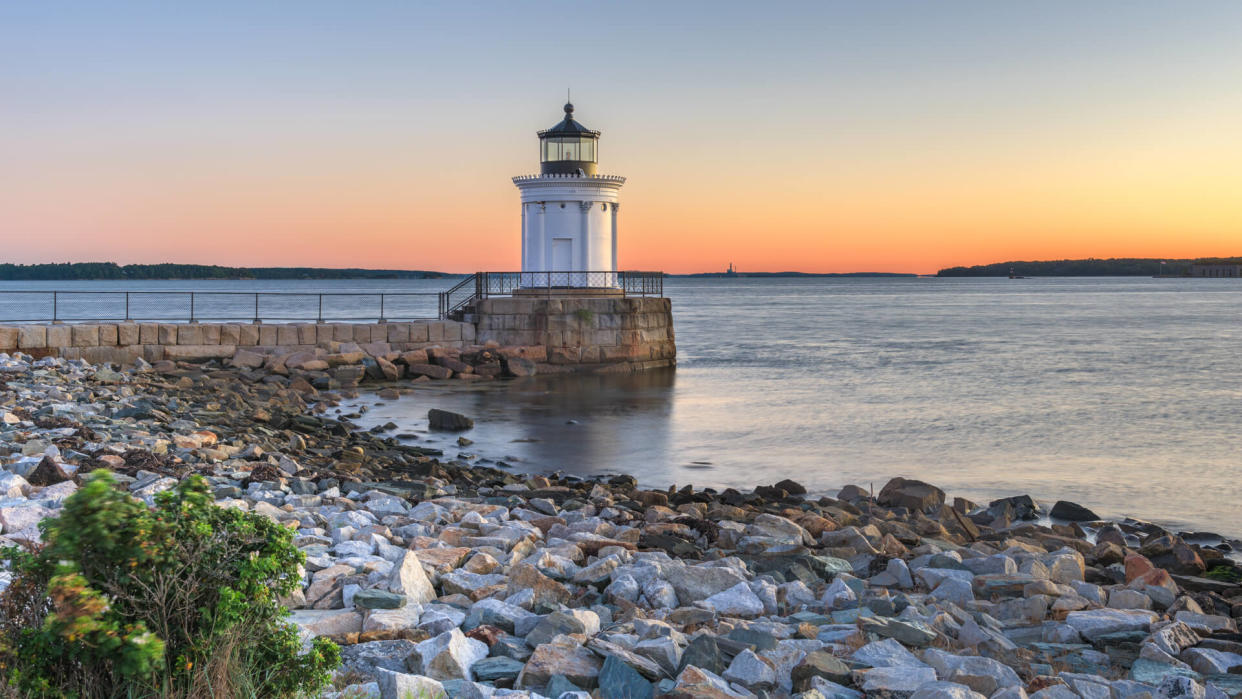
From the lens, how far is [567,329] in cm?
2220

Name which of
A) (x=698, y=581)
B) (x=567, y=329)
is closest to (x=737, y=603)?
(x=698, y=581)

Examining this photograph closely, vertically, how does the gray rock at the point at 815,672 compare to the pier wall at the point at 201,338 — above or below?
below

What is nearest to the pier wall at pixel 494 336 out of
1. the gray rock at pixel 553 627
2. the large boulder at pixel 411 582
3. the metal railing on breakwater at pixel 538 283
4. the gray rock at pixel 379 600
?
the metal railing on breakwater at pixel 538 283

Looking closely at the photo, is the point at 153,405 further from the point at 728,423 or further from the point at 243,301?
Answer: the point at 243,301

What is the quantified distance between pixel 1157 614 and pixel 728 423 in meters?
11.2

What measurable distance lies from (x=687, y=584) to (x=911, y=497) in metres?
4.61

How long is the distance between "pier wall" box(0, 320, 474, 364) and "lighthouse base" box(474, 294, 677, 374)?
828 millimetres

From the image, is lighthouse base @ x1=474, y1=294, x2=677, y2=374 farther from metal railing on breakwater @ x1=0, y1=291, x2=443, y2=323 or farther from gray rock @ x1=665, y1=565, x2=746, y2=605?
metal railing on breakwater @ x1=0, y1=291, x2=443, y2=323

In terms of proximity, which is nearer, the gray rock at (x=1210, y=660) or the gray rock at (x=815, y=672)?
the gray rock at (x=815, y=672)

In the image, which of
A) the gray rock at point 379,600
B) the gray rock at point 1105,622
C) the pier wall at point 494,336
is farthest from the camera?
the pier wall at point 494,336

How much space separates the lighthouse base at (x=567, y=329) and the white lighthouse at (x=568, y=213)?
18.8 inches

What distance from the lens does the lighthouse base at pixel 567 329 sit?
22.1 meters

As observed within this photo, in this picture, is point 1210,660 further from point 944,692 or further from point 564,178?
point 564,178

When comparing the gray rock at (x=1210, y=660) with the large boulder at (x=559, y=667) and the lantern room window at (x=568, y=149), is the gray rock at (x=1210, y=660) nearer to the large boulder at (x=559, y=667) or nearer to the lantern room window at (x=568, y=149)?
the large boulder at (x=559, y=667)
